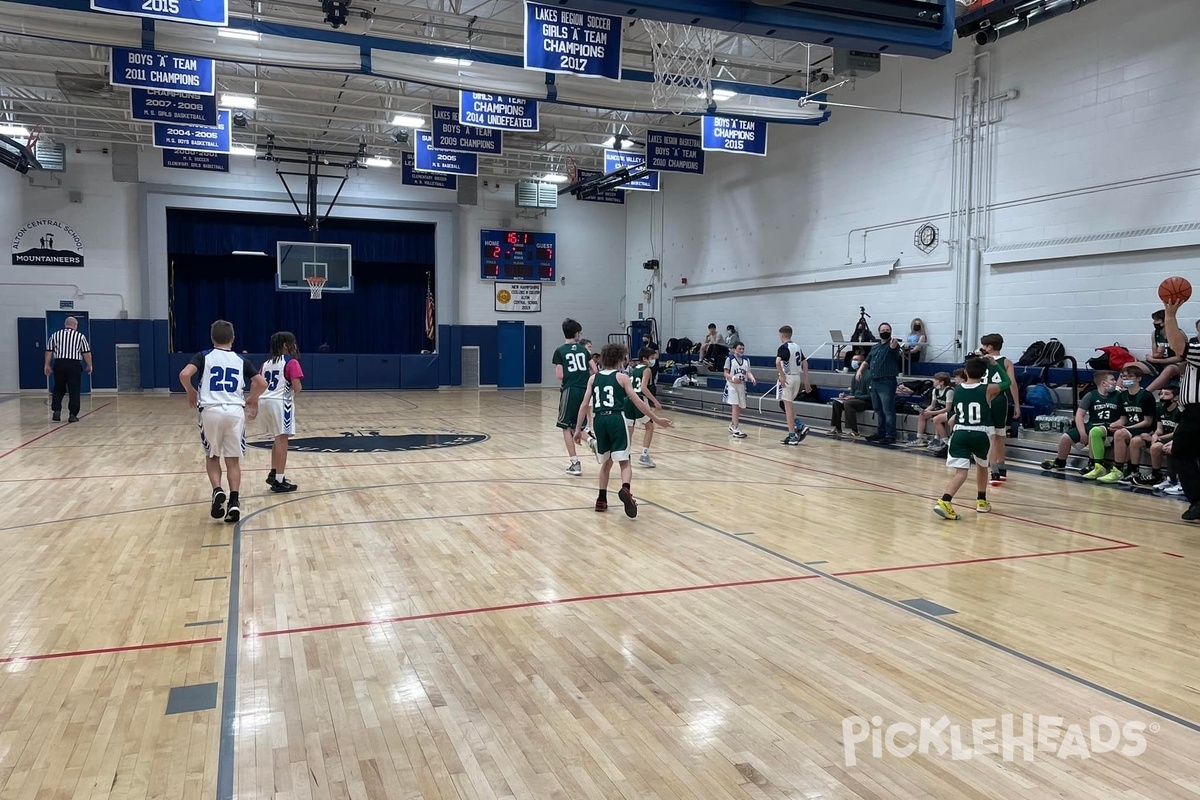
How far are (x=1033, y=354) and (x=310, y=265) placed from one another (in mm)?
19378

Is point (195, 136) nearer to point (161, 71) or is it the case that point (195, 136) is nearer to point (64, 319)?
point (161, 71)

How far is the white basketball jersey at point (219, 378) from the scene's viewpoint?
679 cm

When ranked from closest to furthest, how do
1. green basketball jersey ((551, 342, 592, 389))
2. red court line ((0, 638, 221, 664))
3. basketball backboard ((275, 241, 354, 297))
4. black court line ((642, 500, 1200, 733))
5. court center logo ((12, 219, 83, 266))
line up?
black court line ((642, 500, 1200, 733)) < red court line ((0, 638, 221, 664)) < green basketball jersey ((551, 342, 592, 389)) < court center logo ((12, 219, 83, 266)) < basketball backboard ((275, 241, 354, 297))

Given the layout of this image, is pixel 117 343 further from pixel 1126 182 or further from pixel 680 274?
pixel 1126 182

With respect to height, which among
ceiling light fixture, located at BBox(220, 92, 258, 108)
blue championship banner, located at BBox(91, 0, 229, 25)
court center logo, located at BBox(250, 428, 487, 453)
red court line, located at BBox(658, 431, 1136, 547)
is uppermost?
ceiling light fixture, located at BBox(220, 92, 258, 108)

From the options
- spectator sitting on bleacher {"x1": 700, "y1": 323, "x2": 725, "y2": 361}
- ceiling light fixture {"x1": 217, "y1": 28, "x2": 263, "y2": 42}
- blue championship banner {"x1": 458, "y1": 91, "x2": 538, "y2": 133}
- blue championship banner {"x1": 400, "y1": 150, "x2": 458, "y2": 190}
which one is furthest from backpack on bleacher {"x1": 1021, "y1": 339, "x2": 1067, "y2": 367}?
blue championship banner {"x1": 400, "y1": 150, "x2": 458, "y2": 190}

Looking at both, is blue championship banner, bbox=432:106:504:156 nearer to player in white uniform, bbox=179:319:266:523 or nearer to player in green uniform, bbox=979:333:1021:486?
player in white uniform, bbox=179:319:266:523

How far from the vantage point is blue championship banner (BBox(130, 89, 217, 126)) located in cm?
1330

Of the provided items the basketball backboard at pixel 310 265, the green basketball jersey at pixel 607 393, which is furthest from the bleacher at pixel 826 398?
the basketball backboard at pixel 310 265

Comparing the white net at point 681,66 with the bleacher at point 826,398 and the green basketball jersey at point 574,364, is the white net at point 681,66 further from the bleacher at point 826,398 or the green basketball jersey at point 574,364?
the bleacher at point 826,398

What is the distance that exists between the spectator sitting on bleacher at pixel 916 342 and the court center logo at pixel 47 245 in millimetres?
20993

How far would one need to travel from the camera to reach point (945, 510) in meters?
7.51

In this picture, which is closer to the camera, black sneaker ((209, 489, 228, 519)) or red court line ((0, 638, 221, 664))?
red court line ((0, 638, 221, 664))

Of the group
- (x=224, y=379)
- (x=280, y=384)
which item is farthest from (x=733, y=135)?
(x=224, y=379)
